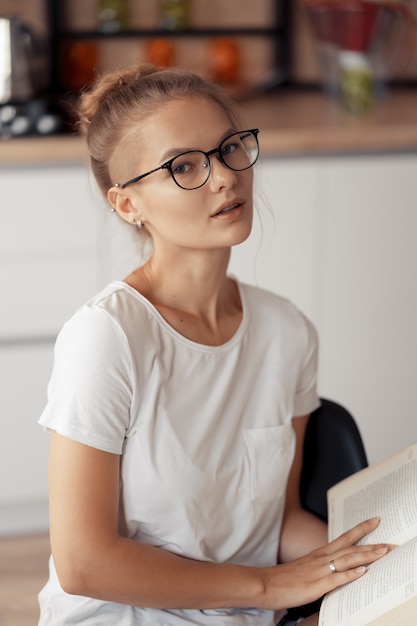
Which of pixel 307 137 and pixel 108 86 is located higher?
pixel 108 86

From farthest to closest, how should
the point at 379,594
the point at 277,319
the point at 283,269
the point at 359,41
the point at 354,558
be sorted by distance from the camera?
the point at 359,41, the point at 283,269, the point at 277,319, the point at 354,558, the point at 379,594

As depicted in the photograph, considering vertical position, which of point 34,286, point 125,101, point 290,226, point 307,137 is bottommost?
point 34,286

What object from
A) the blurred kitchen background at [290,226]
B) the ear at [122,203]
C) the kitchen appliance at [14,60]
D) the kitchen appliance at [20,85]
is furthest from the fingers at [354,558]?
the kitchen appliance at [14,60]

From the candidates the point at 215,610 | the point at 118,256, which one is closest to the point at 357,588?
the point at 215,610

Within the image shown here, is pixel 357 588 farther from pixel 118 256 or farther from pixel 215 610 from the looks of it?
pixel 118 256

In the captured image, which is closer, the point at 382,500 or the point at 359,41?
the point at 382,500

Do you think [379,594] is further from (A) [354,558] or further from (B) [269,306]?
(B) [269,306]

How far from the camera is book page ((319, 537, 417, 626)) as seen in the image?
1030mm

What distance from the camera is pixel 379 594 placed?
107cm

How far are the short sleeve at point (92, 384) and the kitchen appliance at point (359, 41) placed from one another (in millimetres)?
1594

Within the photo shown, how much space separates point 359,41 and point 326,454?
4.87 ft

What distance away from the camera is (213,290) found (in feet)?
4.44

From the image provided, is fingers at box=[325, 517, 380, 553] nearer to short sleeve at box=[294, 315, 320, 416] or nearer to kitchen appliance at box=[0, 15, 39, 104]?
short sleeve at box=[294, 315, 320, 416]

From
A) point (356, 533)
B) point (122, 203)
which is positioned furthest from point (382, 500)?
point (122, 203)
